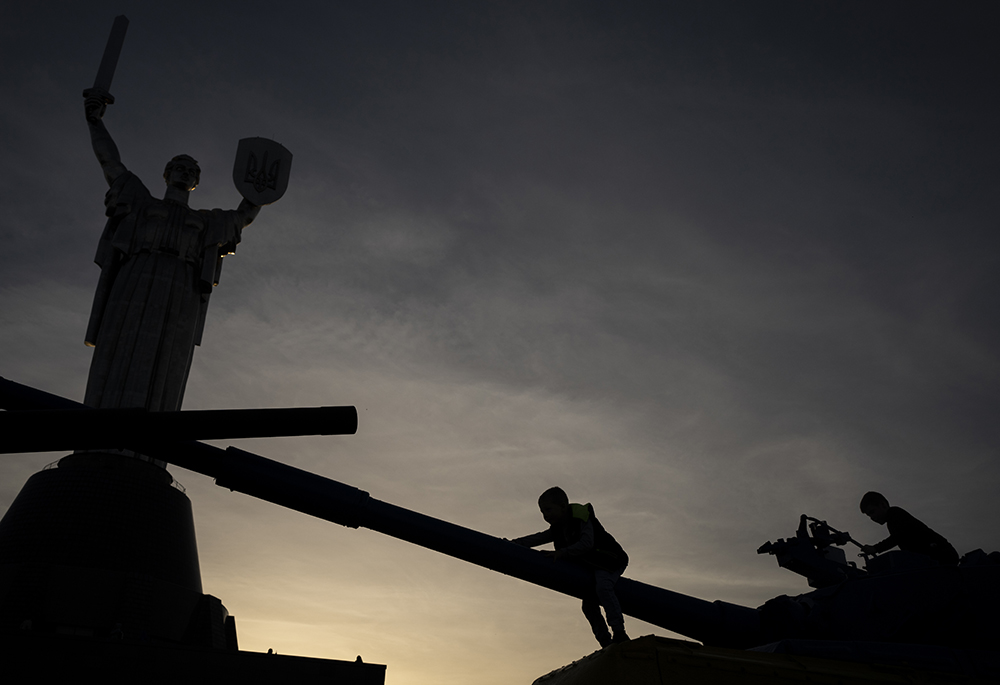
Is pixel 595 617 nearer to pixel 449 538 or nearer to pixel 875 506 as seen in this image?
pixel 449 538

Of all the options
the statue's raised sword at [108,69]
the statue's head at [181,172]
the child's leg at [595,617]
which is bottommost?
the child's leg at [595,617]

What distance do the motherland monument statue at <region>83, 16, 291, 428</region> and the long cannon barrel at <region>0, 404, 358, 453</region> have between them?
21.6 meters

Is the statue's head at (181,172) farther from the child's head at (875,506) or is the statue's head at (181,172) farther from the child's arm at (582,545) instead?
the child's head at (875,506)

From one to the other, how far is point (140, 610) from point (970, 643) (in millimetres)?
18992

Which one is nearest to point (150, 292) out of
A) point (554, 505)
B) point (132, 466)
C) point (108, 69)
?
point (132, 466)

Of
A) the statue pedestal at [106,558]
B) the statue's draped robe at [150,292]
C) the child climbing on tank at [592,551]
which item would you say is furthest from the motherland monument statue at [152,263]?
the child climbing on tank at [592,551]

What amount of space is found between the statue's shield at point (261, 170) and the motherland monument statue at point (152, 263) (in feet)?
0.12

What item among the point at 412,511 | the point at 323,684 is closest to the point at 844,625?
the point at 412,511

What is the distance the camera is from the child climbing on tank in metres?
6.42

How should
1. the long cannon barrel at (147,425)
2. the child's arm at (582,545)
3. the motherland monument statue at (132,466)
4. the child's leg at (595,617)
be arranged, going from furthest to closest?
the motherland monument statue at (132,466)
the child's leg at (595,617)
the child's arm at (582,545)
the long cannon barrel at (147,425)

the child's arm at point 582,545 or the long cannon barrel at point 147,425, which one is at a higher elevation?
the child's arm at point 582,545

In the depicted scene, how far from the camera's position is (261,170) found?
26453mm

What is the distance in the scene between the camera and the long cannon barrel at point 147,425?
2.43 m

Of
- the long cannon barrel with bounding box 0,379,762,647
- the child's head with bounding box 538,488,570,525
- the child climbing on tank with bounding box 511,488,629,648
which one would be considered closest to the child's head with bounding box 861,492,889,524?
the long cannon barrel with bounding box 0,379,762,647
